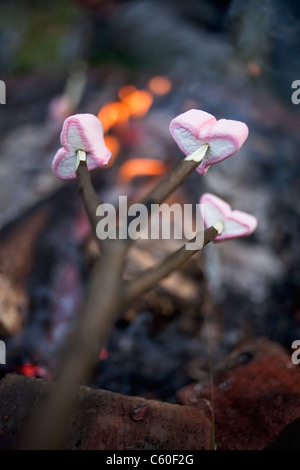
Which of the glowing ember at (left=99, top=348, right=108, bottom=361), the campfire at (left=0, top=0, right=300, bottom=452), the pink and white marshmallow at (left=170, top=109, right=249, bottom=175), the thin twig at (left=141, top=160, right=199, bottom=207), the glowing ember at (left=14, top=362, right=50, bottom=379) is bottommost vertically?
the glowing ember at (left=14, top=362, right=50, bottom=379)

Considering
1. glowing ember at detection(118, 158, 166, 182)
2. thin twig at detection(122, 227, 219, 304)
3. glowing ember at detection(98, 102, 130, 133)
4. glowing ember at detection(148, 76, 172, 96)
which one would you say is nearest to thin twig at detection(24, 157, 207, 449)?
thin twig at detection(122, 227, 219, 304)

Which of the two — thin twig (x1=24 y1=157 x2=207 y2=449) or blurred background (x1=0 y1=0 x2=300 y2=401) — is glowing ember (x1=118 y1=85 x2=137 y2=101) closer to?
blurred background (x1=0 y1=0 x2=300 y2=401)

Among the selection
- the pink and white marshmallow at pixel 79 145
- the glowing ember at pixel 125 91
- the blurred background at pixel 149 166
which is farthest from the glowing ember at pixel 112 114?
A: the pink and white marshmallow at pixel 79 145

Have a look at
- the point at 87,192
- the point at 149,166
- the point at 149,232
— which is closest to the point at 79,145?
the point at 87,192
